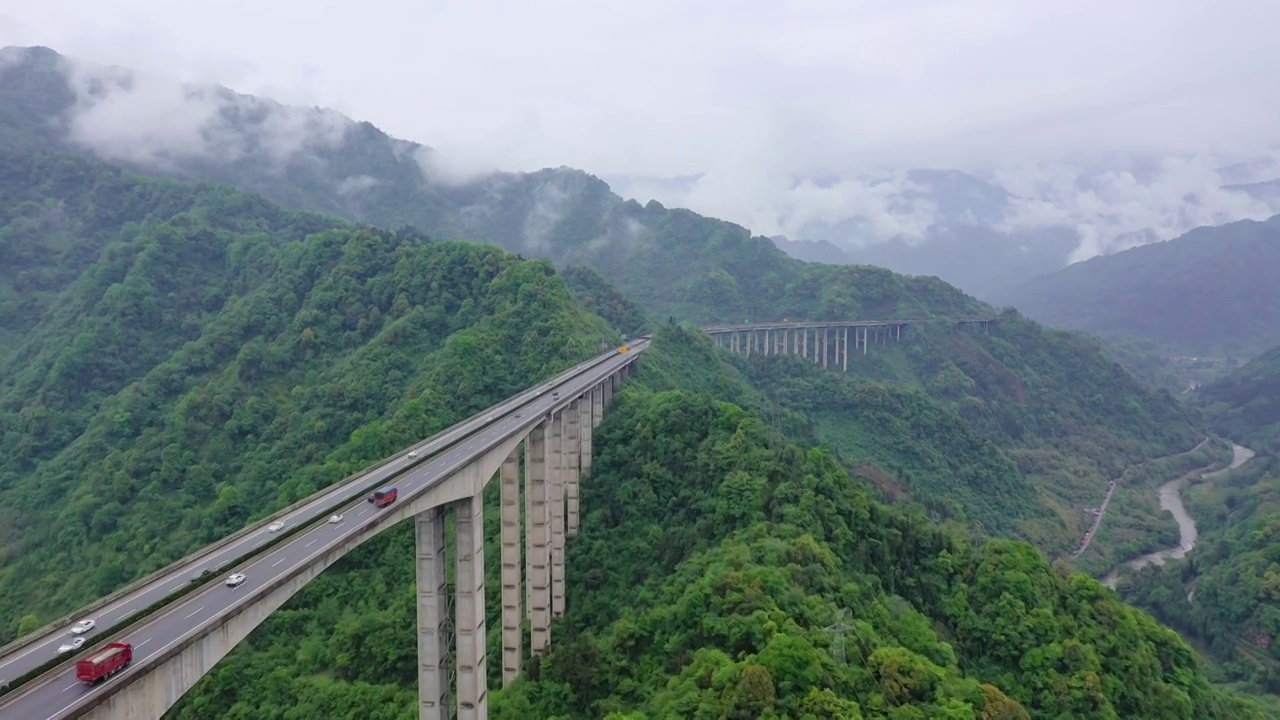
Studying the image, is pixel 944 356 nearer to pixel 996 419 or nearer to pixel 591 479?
pixel 996 419

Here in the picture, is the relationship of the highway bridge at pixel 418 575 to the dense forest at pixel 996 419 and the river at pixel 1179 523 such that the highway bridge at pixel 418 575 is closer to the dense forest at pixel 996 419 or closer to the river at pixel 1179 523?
the dense forest at pixel 996 419

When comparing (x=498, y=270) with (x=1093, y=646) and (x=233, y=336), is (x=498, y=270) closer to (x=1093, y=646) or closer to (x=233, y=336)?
(x=233, y=336)

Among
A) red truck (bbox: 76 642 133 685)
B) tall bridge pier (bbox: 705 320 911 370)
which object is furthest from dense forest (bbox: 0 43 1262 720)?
red truck (bbox: 76 642 133 685)

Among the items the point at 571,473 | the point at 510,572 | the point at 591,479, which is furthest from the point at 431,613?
the point at 591,479

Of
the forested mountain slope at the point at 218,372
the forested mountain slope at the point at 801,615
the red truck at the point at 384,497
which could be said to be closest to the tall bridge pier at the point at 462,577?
the red truck at the point at 384,497

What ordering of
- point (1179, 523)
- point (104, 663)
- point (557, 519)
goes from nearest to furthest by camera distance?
point (104, 663)
point (557, 519)
point (1179, 523)

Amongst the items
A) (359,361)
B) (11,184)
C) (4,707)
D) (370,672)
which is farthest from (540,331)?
(11,184)

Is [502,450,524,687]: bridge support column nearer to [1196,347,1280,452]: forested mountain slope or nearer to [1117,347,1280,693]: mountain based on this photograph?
[1117,347,1280,693]: mountain
